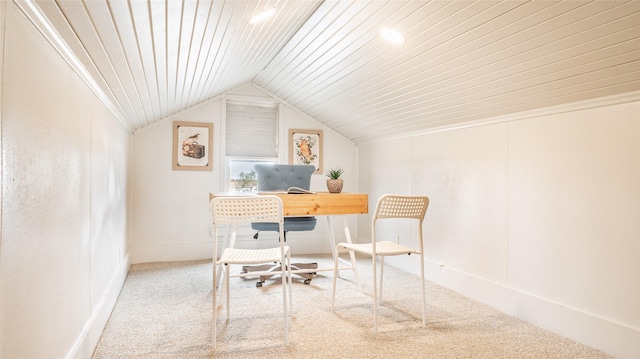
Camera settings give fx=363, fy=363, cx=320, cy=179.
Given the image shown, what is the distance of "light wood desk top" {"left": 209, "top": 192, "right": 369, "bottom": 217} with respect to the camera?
8.09 feet

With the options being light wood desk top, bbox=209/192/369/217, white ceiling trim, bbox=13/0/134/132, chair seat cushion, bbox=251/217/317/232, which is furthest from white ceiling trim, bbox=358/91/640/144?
white ceiling trim, bbox=13/0/134/132

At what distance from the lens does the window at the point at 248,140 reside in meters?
4.79

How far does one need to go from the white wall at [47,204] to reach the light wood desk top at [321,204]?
118 cm

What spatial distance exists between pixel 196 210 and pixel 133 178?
82 centimetres

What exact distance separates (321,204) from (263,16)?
128cm

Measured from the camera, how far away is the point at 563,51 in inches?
76.6

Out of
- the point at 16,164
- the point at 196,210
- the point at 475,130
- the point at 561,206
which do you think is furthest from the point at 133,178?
the point at 561,206

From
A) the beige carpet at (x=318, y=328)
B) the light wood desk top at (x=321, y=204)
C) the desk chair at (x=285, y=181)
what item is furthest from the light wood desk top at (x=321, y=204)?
the desk chair at (x=285, y=181)

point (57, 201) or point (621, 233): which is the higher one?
point (57, 201)

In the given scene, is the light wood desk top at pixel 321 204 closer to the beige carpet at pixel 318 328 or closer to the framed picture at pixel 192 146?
the beige carpet at pixel 318 328

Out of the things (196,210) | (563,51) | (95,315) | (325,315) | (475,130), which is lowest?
(325,315)

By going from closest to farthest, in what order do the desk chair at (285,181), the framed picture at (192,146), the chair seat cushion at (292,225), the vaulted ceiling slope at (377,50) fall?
1. the vaulted ceiling slope at (377,50)
2. the chair seat cushion at (292,225)
3. the desk chair at (285,181)
4. the framed picture at (192,146)

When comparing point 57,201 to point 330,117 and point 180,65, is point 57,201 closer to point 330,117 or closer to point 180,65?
point 180,65

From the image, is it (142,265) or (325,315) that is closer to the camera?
(325,315)
